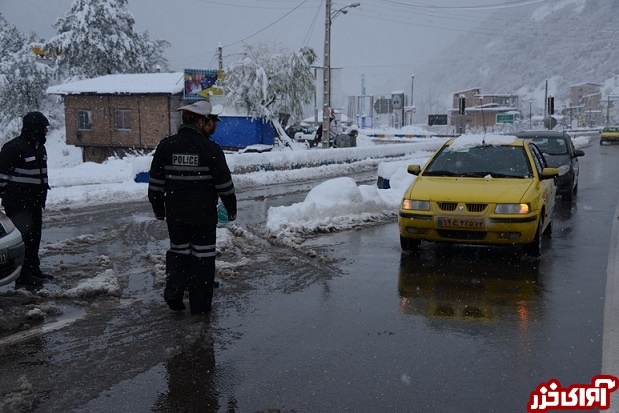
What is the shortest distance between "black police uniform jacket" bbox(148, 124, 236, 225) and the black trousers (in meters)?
0.12

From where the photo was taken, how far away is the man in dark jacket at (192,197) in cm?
542

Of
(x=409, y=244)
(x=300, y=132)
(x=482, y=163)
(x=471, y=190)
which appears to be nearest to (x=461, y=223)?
(x=471, y=190)

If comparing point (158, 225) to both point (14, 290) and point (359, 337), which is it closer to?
point (14, 290)

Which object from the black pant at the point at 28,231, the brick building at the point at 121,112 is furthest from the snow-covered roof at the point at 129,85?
the black pant at the point at 28,231

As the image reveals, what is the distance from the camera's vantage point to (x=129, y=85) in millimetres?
41312

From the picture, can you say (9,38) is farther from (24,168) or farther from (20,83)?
(24,168)

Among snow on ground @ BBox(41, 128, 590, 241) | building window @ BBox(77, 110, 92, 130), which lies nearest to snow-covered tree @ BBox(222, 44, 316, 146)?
snow on ground @ BBox(41, 128, 590, 241)

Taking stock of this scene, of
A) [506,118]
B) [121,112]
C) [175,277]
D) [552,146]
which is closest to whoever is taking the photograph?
[175,277]

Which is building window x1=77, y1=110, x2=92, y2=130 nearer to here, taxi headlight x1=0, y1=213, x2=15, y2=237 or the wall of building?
the wall of building

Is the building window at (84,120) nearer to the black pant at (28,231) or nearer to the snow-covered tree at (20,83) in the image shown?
the snow-covered tree at (20,83)

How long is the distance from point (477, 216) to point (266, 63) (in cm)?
2777

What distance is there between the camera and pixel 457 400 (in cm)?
387

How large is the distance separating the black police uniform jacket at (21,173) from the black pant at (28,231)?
0.20ft

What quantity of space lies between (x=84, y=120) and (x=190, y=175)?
4047 cm
